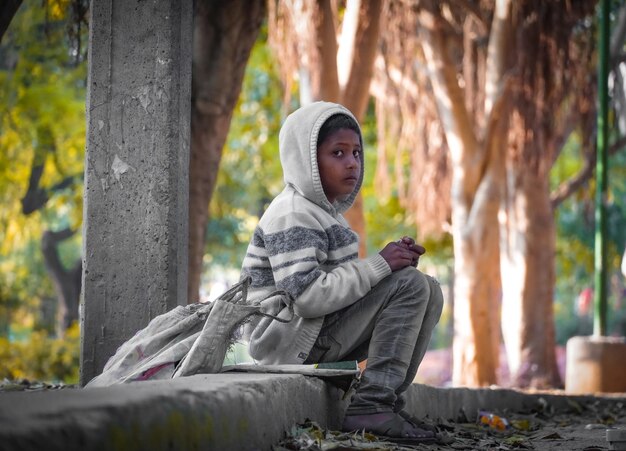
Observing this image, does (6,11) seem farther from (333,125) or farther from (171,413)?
(171,413)

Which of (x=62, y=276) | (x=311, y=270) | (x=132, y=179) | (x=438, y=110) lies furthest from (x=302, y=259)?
(x=62, y=276)

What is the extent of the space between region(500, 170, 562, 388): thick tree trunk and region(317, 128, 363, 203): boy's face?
27.8ft

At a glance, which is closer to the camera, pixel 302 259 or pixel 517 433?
pixel 302 259

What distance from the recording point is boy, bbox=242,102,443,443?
415 cm

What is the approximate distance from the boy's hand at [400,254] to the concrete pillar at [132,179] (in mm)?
1031

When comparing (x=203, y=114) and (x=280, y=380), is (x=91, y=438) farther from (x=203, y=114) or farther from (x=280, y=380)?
(x=203, y=114)

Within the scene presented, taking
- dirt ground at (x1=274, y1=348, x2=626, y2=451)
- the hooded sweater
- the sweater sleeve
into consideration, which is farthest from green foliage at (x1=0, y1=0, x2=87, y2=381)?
the sweater sleeve

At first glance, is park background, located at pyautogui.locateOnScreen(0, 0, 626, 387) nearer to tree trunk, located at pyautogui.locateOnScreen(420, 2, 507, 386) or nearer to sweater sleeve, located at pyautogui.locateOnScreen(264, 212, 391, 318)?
tree trunk, located at pyautogui.locateOnScreen(420, 2, 507, 386)

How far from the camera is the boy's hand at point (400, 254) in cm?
425

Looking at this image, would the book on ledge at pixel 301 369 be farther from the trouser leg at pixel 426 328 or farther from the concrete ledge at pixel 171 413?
the trouser leg at pixel 426 328

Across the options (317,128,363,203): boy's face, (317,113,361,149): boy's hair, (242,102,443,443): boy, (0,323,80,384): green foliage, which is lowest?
(0,323,80,384): green foliage

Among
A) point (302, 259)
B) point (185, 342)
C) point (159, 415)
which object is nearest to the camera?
point (159, 415)

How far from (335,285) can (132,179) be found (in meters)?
1.17

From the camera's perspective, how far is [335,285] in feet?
13.6
